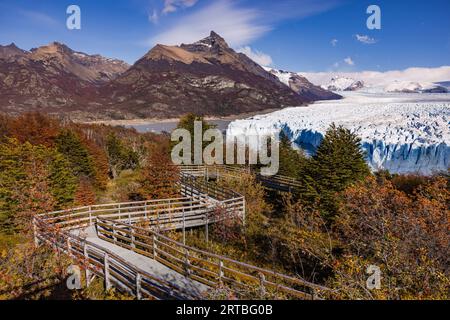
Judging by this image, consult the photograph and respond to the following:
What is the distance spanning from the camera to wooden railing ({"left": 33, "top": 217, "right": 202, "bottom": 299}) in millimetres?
7920

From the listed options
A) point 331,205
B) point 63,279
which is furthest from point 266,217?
point 63,279

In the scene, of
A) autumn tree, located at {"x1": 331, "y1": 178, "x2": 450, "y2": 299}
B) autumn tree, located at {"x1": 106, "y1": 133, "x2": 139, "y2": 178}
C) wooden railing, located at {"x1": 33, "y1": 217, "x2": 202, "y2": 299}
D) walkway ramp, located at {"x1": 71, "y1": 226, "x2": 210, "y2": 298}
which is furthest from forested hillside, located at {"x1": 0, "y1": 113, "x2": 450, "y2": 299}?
autumn tree, located at {"x1": 106, "y1": 133, "x2": 139, "y2": 178}

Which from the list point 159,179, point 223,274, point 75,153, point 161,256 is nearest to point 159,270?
point 223,274

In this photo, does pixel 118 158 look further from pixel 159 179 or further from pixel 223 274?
pixel 223 274

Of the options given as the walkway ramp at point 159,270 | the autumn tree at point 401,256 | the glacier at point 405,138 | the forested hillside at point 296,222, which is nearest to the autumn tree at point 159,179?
the forested hillside at point 296,222

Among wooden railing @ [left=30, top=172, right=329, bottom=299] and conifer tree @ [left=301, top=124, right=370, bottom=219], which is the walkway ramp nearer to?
wooden railing @ [left=30, top=172, right=329, bottom=299]

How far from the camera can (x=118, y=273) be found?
9633 mm

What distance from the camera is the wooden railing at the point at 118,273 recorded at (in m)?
7.92

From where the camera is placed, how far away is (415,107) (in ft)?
194

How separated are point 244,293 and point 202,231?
40.3 feet

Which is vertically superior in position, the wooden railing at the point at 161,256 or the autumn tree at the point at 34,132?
the autumn tree at the point at 34,132

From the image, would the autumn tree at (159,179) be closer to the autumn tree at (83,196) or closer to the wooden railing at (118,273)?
the autumn tree at (83,196)

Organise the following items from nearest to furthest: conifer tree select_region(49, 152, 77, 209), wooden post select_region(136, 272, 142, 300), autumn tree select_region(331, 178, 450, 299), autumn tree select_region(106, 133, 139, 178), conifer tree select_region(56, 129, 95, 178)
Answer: autumn tree select_region(331, 178, 450, 299) → wooden post select_region(136, 272, 142, 300) → conifer tree select_region(49, 152, 77, 209) → conifer tree select_region(56, 129, 95, 178) → autumn tree select_region(106, 133, 139, 178)

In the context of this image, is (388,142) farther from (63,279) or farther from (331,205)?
(63,279)
